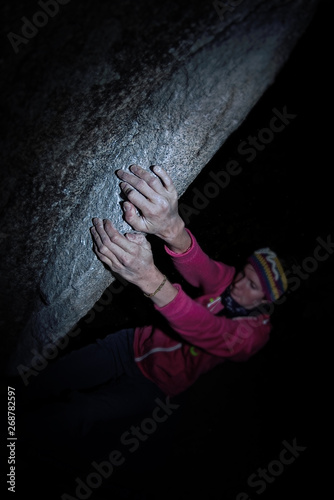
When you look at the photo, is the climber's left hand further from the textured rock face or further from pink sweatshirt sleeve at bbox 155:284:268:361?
pink sweatshirt sleeve at bbox 155:284:268:361

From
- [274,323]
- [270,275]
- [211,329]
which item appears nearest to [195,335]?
[211,329]

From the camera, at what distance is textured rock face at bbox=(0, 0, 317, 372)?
758 mm

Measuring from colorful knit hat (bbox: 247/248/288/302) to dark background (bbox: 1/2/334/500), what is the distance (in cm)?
86

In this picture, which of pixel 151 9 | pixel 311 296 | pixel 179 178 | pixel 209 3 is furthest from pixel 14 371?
pixel 311 296

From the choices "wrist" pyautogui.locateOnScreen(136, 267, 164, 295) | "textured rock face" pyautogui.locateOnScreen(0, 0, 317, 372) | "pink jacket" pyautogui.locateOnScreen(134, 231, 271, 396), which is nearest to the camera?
"textured rock face" pyautogui.locateOnScreen(0, 0, 317, 372)

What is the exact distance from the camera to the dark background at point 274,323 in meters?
2.75

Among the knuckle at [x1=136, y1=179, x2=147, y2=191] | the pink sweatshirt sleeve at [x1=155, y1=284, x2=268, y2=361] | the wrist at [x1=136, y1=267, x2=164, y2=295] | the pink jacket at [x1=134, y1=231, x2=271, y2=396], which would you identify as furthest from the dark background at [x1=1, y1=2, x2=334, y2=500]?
the knuckle at [x1=136, y1=179, x2=147, y2=191]

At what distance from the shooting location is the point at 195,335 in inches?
51.8

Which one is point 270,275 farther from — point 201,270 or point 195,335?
point 195,335

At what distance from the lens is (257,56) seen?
0.78 m

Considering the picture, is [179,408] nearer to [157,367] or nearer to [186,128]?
[157,367]

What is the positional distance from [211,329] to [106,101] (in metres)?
1.15

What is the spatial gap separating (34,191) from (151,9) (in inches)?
28.8

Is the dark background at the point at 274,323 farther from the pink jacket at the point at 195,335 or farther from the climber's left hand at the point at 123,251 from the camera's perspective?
the climber's left hand at the point at 123,251
